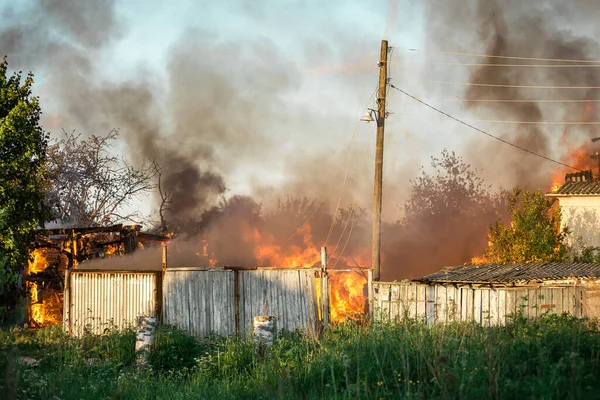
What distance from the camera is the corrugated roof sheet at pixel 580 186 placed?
30000 millimetres

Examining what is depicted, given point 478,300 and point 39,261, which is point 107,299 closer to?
point 39,261

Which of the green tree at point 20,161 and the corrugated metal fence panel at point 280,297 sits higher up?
the green tree at point 20,161

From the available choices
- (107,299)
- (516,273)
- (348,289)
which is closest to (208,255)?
(348,289)

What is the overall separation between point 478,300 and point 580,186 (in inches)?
608

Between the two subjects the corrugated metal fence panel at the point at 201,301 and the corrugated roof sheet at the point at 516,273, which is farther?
the corrugated roof sheet at the point at 516,273

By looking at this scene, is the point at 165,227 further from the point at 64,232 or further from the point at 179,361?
the point at 179,361

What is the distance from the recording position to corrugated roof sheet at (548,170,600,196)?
98.4 ft

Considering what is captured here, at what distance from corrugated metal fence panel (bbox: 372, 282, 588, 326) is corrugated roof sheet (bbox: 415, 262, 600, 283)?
617 mm

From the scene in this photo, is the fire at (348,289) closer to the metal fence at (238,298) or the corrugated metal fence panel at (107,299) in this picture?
the metal fence at (238,298)

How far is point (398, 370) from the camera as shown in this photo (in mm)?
8883

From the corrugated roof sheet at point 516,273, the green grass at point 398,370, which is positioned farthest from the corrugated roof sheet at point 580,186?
the green grass at point 398,370

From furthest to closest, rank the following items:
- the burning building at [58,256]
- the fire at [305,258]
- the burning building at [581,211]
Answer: the burning building at [581,211] → the fire at [305,258] → the burning building at [58,256]

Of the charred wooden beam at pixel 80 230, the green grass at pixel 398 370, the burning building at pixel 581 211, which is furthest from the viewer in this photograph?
the burning building at pixel 581 211

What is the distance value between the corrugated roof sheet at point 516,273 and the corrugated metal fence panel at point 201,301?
5.60 metres
